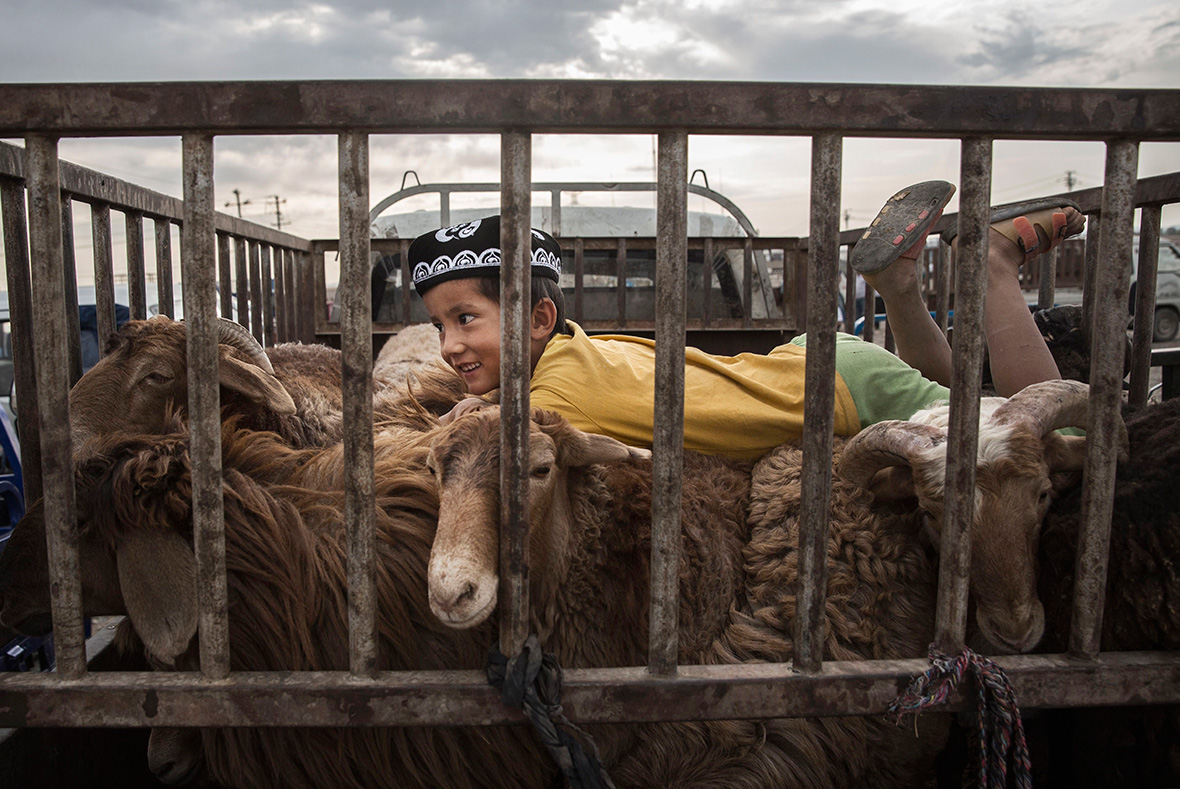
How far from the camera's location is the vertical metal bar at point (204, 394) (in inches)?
54.6

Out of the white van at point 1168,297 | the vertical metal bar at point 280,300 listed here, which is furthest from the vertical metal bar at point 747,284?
the white van at point 1168,297

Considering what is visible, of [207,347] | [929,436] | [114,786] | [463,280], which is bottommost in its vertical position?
[114,786]

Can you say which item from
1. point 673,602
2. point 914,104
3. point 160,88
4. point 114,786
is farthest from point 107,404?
point 914,104

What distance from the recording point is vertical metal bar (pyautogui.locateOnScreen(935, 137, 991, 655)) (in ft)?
4.75

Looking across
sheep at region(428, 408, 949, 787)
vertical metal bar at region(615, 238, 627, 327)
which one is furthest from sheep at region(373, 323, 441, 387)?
sheep at region(428, 408, 949, 787)

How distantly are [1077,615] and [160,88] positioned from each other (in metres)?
2.07

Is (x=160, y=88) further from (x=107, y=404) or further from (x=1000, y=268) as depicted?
(x=1000, y=268)

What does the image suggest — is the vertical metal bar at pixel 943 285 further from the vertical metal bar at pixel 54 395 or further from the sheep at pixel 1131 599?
the vertical metal bar at pixel 54 395

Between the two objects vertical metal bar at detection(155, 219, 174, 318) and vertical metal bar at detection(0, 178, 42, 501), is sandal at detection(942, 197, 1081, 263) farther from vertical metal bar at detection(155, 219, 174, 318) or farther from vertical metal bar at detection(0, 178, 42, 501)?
vertical metal bar at detection(155, 219, 174, 318)

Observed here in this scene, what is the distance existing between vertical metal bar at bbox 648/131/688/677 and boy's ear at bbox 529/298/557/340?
41.8 inches

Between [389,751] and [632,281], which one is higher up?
[632,281]

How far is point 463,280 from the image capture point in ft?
7.48

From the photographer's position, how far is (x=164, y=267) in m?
3.06

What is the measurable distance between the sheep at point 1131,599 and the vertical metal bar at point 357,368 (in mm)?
1571
